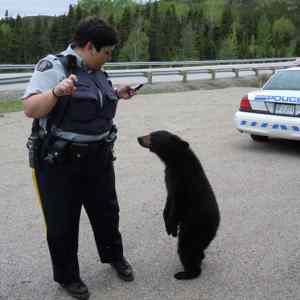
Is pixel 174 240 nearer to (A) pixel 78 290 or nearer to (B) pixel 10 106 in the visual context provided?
(A) pixel 78 290

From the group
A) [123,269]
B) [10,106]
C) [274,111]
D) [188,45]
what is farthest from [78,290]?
[188,45]

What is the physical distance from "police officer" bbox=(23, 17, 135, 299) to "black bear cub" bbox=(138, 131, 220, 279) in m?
0.42

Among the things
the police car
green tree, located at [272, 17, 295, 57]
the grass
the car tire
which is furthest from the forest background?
the police car

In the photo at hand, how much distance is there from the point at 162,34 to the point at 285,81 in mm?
79504

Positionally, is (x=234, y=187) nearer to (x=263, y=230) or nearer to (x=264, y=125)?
(x=263, y=230)

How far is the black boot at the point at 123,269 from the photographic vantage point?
3.91 meters

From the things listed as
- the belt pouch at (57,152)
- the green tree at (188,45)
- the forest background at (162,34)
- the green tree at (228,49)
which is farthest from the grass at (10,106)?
the green tree at (228,49)

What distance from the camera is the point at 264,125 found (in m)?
8.84

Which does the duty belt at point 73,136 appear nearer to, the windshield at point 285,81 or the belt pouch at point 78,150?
the belt pouch at point 78,150

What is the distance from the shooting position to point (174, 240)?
15.4 ft

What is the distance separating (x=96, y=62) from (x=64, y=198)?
0.92m

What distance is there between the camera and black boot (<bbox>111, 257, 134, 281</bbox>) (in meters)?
3.91

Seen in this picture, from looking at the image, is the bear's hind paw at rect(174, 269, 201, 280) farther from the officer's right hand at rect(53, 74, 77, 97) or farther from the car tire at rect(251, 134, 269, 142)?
the car tire at rect(251, 134, 269, 142)

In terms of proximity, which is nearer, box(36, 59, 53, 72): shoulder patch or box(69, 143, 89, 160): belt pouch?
box(36, 59, 53, 72): shoulder patch
